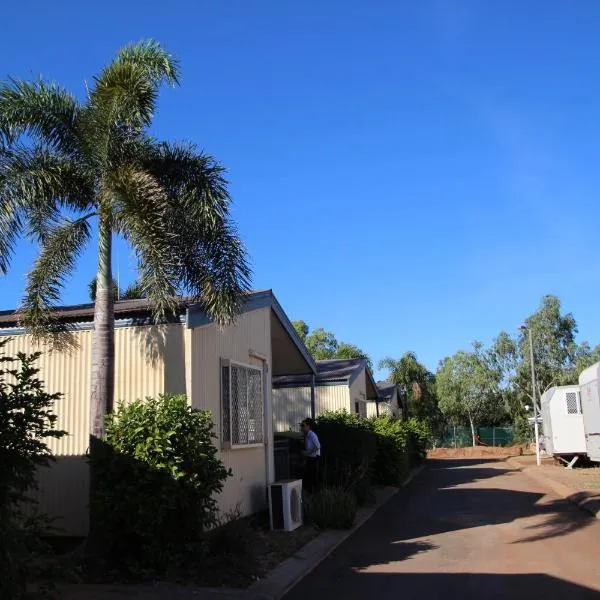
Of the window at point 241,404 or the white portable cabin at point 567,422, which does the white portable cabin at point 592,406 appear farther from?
the window at point 241,404

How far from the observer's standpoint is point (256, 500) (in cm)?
1226

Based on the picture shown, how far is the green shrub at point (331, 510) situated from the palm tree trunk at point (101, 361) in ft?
17.0

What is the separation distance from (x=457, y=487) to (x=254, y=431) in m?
11.6

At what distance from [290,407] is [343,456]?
332 inches

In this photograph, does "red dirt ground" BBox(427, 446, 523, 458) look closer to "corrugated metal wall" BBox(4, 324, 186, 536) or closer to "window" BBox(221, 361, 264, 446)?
"window" BBox(221, 361, 264, 446)

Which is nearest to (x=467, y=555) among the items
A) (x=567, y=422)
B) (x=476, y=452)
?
(x=567, y=422)

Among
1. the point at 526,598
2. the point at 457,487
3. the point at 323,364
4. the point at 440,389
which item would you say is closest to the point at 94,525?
the point at 526,598

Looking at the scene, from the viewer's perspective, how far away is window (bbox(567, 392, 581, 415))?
1056 inches

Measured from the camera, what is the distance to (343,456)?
→ 14.8 metres

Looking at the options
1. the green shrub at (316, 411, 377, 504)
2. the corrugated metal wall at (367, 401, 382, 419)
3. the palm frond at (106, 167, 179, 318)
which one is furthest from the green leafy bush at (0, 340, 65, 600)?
the corrugated metal wall at (367, 401, 382, 419)

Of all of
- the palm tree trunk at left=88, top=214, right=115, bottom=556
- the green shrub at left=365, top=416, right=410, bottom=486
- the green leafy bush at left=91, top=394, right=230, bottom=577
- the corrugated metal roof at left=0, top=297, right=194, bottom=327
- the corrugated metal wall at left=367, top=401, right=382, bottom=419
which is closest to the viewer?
the green leafy bush at left=91, top=394, right=230, bottom=577

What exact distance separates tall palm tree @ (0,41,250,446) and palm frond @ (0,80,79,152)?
0.01m

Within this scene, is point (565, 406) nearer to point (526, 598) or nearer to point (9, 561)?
point (526, 598)

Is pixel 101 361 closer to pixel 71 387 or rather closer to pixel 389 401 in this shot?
pixel 71 387
